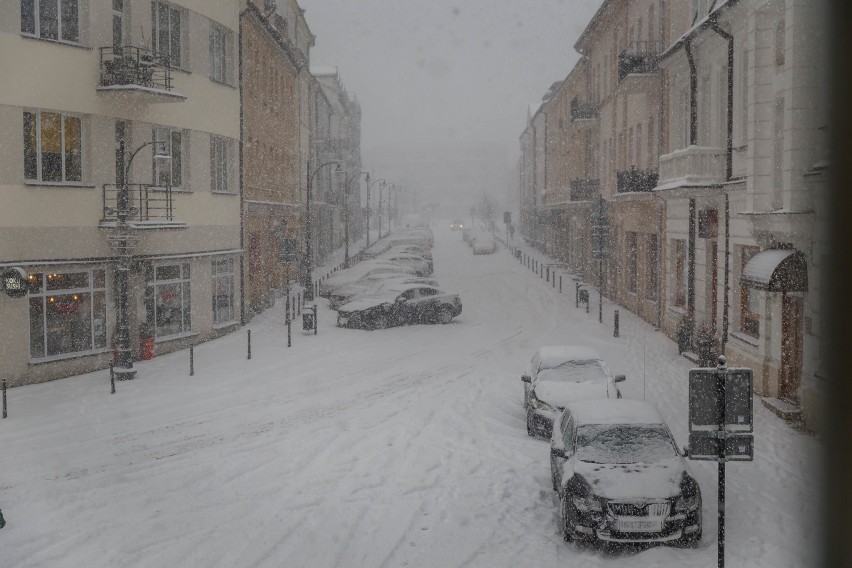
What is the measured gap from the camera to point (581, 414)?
10812mm

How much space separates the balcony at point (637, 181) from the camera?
87.0ft

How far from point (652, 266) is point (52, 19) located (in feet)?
64.8

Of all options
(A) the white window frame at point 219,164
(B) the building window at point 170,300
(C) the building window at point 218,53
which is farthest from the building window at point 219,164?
(B) the building window at point 170,300

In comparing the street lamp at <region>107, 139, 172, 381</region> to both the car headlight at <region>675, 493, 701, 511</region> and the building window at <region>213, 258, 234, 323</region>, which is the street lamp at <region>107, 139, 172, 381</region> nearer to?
the building window at <region>213, 258, 234, 323</region>

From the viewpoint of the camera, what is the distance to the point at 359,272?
114 ft

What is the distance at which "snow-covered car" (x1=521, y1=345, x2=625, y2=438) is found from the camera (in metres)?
13.8

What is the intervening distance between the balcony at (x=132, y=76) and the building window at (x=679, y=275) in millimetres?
14230

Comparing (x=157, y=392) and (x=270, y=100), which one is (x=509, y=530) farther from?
(x=270, y=100)

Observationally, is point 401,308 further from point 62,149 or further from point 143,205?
point 62,149

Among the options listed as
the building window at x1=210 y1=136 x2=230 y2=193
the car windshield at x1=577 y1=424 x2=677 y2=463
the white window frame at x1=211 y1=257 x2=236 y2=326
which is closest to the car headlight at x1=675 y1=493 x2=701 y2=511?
the car windshield at x1=577 y1=424 x2=677 y2=463

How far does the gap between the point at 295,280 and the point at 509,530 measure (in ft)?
111

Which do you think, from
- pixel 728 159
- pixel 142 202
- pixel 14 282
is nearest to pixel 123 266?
pixel 14 282

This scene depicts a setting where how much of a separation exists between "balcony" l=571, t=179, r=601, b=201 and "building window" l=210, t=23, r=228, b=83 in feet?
64.6

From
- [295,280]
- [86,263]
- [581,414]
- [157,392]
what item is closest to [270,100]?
[295,280]
